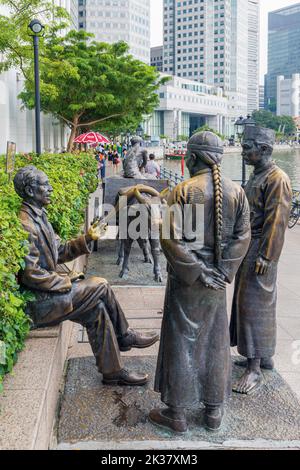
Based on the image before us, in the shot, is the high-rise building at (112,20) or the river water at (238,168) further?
the high-rise building at (112,20)

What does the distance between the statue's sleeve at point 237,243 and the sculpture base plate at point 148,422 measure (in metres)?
1.22

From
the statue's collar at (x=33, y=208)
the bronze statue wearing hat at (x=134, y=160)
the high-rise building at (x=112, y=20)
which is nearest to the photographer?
the statue's collar at (x=33, y=208)

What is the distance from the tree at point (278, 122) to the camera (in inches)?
5069

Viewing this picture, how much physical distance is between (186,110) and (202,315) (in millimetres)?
127416

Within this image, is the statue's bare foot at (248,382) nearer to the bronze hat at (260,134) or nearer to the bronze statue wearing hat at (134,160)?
the bronze hat at (260,134)

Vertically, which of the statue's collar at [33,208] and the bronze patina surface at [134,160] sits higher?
the bronze patina surface at [134,160]

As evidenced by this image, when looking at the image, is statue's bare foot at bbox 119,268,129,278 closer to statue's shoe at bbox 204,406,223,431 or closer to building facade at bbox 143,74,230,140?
statue's shoe at bbox 204,406,223,431

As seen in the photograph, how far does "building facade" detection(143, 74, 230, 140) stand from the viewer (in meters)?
119

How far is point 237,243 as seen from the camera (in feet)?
13.1

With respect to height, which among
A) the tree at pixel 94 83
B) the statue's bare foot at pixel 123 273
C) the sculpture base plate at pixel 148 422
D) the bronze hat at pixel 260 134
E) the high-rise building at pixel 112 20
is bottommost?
the sculpture base plate at pixel 148 422

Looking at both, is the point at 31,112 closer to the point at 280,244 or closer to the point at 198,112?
the point at 280,244

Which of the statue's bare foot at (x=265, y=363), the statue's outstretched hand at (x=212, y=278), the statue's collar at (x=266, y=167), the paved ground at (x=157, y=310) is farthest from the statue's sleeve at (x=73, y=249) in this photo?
the statue's bare foot at (x=265, y=363)

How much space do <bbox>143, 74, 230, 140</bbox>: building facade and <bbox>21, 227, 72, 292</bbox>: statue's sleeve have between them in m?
106
